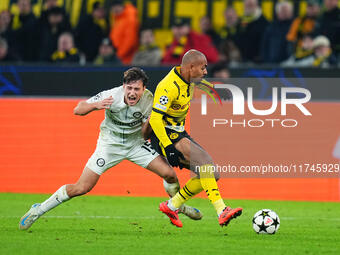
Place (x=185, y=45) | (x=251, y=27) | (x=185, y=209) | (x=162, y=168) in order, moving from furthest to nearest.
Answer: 1. (x=251, y=27)
2. (x=185, y=45)
3. (x=185, y=209)
4. (x=162, y=168)

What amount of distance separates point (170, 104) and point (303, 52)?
24.1 ft

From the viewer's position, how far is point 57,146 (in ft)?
44.5

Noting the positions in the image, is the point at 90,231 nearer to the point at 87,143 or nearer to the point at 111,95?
the point at 111,95

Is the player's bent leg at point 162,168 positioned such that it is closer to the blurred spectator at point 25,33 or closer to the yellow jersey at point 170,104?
the yellow jersey at point 170,104

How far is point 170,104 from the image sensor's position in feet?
31.0

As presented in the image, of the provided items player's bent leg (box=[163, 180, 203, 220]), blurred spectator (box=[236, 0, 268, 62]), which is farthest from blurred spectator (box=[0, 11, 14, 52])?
player's bent leg (box=[163, 180, 203, 220])

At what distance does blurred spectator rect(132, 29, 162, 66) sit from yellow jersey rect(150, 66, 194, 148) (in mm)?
7464

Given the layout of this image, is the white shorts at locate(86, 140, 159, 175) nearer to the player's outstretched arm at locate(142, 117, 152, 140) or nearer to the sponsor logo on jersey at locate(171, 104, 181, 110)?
the player's outstretched arm at locate(142, 117, 152, 140)

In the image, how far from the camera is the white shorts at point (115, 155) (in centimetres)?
970

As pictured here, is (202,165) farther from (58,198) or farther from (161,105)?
(58,198)

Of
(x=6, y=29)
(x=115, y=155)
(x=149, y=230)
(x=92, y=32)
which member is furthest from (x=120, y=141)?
(x=6, y=29)

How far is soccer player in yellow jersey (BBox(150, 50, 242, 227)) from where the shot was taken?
30.7ft

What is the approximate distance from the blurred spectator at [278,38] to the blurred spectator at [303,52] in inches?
13.9

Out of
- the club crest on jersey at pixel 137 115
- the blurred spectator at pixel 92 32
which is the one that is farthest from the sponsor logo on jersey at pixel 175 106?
the blurred spectator at pixel 92 32
